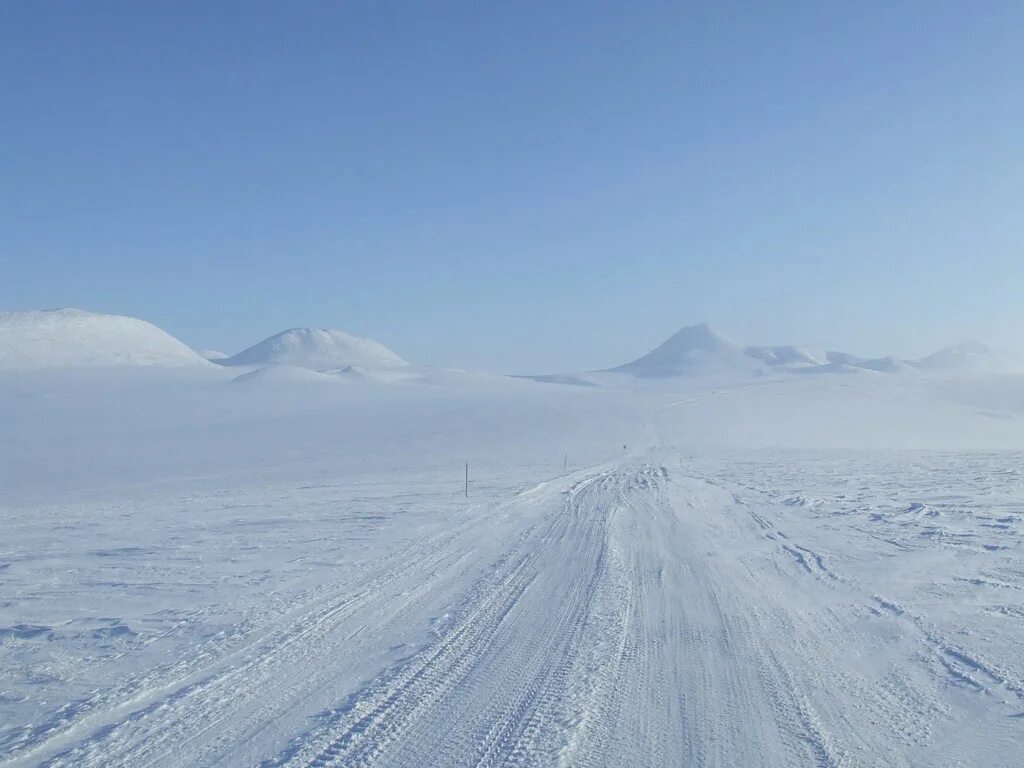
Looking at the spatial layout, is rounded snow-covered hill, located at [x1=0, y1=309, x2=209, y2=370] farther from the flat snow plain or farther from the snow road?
the snow road

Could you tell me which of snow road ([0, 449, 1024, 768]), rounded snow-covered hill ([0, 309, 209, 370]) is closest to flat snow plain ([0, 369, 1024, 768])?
snow road ([0, 449, 1024, 768])

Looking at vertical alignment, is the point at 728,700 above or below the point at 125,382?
below

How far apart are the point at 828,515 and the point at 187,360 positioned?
128 m

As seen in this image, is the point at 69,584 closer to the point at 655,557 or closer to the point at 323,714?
the point at 323,714

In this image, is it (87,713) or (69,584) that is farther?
(69,584)

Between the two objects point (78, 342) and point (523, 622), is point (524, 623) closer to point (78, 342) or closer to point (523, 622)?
point (523, 622)

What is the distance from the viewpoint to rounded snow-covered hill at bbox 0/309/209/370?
333ft

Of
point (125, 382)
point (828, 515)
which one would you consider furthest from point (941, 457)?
point (125, 382)

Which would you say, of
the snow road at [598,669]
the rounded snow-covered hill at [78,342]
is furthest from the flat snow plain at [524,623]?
the rounded snow-covered hill at [78,342]

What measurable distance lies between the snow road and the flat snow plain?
3 cm

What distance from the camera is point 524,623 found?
7.66m

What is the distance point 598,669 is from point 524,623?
1.46 metres

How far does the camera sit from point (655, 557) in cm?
1099

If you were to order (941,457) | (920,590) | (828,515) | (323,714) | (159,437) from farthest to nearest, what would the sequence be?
1. (159,437)
2. (941,457)
3. (828,515)
4. (920,590)
5. (323,714)
